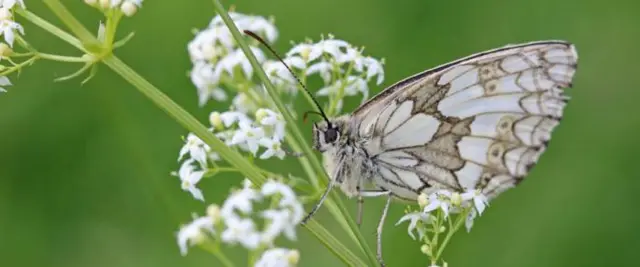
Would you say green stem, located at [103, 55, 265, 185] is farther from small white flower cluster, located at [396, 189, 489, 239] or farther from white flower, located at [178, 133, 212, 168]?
small white flower cluster, located at [396, 189, 489, 239]

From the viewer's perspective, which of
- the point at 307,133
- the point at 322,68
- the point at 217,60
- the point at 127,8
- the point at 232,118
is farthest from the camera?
the point at 307,133

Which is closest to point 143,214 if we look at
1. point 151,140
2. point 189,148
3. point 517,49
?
point 151,140

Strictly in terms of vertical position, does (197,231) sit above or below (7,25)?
below

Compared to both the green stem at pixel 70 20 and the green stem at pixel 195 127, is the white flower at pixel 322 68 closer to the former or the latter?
the green stem at pixel 195 127

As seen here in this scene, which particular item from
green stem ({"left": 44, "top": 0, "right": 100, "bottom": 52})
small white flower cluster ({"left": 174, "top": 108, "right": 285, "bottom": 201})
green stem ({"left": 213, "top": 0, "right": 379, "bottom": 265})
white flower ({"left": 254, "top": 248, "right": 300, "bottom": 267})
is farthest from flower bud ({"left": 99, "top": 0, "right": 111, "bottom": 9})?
white flower ({"left": 254, "top": 248, "right": 300, "bottom": 267})

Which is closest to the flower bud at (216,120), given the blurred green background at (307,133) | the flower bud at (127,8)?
the flower bud at (127,8)

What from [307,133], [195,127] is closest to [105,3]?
[195,127]

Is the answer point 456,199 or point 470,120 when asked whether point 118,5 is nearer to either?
point 456,199
